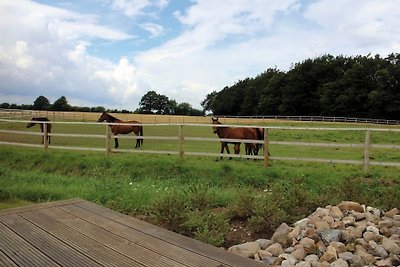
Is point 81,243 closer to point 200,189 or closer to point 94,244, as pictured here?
point 94,244

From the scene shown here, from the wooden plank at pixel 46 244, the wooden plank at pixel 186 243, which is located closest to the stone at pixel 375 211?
the wooden plank at pixel 186 243

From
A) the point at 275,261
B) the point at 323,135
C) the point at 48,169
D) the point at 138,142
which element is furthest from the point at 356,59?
the point at 275,261

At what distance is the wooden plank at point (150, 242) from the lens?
7.83 feet

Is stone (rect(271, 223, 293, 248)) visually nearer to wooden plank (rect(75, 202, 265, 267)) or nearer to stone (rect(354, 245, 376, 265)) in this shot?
stone (rect(354, 245, 376, 265))

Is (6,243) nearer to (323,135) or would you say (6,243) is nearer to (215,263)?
(215,263)

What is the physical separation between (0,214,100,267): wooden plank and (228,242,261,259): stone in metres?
2.39

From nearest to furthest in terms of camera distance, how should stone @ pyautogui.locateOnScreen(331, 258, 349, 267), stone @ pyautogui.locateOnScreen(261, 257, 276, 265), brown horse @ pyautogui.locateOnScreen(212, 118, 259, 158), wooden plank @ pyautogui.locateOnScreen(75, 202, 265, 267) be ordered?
wooden plank @ pyautogui.locateOnScreen(75, 202, 265, 267) < stone @ pyautogui.locateOnScreen(331, 258, 349, 267) < stone @ pyautogui.locateOnScreen(261, 257, 276, 265) < brown horse @ pyautogui.locateOnScreen(212, 118, 259, 158)

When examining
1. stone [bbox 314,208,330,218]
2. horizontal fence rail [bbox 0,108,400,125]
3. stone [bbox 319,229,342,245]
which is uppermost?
horizontal fence rail [bbox 0,108,400,125]

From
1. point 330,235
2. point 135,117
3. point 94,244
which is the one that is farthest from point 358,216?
point 135,117

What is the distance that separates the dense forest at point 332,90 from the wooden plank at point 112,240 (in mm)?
61380

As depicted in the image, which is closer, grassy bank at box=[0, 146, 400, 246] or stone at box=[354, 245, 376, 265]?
stone at box=[354, 245, 376, 265]

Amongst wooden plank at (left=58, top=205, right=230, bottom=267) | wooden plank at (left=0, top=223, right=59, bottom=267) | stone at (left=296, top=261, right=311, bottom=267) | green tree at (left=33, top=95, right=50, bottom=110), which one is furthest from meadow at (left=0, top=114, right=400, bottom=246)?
green tree at (left=33, top=95, right=50, bottom=110)

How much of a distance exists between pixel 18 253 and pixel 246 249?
285cm

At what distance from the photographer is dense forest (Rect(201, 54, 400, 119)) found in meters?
60.1
